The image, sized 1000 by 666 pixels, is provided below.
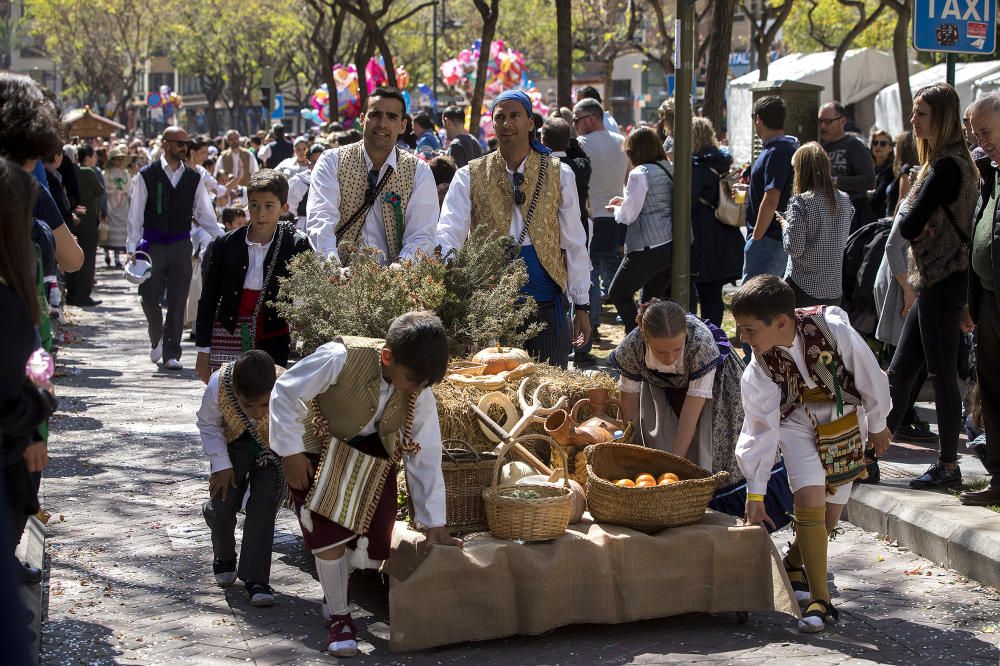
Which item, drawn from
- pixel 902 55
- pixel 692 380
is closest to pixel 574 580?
pixel 692 380

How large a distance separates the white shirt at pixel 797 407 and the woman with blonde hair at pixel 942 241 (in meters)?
2.02

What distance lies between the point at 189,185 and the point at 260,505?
726 cm

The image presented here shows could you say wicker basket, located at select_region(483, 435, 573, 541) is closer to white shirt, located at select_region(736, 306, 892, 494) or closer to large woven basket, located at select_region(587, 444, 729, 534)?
large woven basket, located at select_region(587, 444, 729, 534)

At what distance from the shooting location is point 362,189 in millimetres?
7363

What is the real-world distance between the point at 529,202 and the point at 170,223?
611 centimetres

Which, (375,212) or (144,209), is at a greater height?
(144,209)

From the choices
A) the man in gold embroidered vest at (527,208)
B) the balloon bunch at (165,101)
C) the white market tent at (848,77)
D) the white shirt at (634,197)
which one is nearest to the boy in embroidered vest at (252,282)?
the man in gold embroidered vest at (527,208)

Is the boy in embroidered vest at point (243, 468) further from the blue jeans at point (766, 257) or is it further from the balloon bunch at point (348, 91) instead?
the balloon bunch at point (348, 91)

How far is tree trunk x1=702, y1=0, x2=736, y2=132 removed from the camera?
17.5 meters

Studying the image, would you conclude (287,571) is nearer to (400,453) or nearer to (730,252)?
(400,453)

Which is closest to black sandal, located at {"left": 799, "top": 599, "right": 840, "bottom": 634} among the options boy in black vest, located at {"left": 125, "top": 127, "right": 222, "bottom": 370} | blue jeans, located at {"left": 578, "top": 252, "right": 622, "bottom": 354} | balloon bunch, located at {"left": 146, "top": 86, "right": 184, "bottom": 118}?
blue jeans, located at {"left": 578, "top": 252, "right": 622, "bottom": 354}

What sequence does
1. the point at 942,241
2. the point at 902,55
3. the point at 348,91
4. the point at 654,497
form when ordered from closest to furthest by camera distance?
1. the point at 654,497
2. the point at 942,241
3. the point at 902,55
4. the point at 348,91

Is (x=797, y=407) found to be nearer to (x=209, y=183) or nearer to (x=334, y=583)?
(x=334, y=583)

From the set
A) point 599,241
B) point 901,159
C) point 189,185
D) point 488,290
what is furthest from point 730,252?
point 189,185
